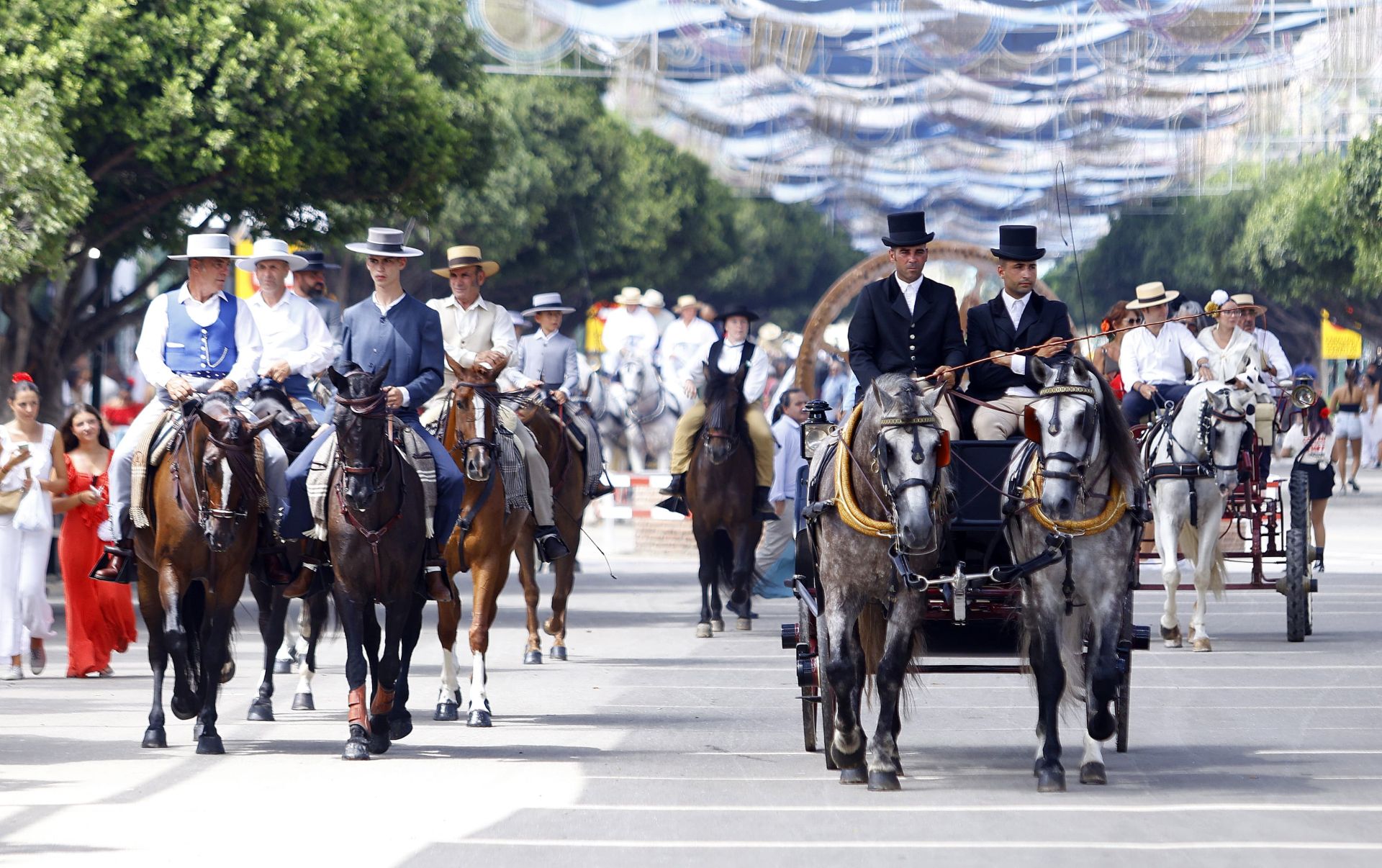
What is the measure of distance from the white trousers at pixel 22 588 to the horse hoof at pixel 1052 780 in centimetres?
889

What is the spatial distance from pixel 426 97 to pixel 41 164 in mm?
7126

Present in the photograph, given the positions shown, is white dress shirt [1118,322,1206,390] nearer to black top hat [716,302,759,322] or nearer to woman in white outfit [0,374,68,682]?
black top hat [716,302,759,322]

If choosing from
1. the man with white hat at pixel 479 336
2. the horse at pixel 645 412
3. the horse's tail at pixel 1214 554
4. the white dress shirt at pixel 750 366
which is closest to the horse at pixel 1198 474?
the horse's tail at pixel 1214 554

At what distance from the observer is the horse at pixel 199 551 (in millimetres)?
11906

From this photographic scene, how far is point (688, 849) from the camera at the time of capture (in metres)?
8.73

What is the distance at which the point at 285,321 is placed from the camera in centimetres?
1472

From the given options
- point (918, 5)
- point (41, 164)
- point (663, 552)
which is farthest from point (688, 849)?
point (918, 5)

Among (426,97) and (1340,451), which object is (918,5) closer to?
(1340,451)

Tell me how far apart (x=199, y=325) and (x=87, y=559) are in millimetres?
5055

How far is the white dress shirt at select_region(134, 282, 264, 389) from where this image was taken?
1245cm

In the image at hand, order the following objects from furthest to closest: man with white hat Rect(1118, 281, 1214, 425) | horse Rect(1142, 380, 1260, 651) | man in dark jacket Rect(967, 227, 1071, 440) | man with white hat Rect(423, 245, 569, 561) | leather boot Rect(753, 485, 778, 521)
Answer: leather boot Rect(753, 485, 778, 521) → man with white hat Rect(1118, 281, 1214, 425) → horse Rect(1142, 380, 1260, 651) → man with white hat Rect(423, 245, 569, 561) → man in dark jacket Rect(967, 227, 1071, 440)

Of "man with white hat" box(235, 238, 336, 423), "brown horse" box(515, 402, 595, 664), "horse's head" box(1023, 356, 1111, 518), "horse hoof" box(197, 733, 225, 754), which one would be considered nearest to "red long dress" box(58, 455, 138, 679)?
"man with white hat" box(235, 238, 336, 423)

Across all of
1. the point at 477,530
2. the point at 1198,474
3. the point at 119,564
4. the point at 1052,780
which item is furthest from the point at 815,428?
the point at 1198,474

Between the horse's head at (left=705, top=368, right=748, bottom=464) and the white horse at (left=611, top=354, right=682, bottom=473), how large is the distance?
16.3m
